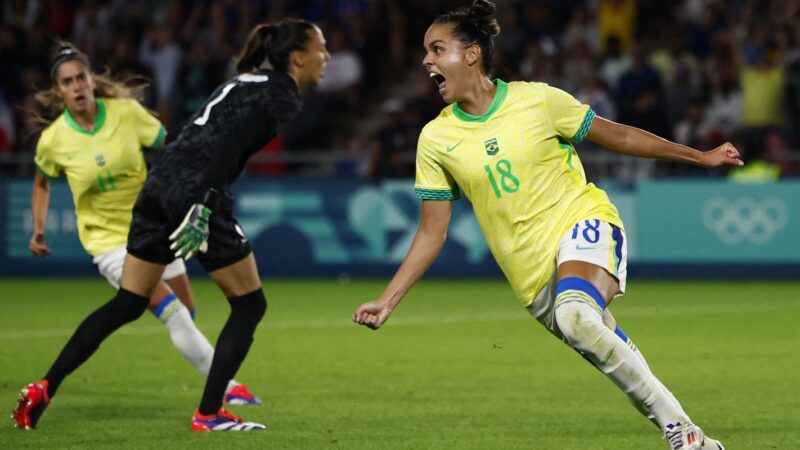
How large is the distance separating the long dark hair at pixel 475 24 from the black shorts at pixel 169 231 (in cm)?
167

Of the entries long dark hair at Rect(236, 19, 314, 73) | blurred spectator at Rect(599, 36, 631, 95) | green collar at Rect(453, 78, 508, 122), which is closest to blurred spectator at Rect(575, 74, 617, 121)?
blurred spectator at Rect(599, 36, 631, 95)

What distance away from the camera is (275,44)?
771 cm

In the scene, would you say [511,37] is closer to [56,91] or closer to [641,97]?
[641,97]

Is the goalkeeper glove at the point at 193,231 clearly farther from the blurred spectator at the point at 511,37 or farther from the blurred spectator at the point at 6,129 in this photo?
the blurred spectator at the point at 6,129

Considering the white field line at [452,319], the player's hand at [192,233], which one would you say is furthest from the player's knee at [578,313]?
the white field line at [452,319]

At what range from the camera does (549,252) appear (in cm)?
638

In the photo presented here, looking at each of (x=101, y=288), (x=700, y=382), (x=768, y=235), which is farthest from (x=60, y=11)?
(x=700, y=382)

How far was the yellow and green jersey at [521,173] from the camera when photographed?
6387 mm

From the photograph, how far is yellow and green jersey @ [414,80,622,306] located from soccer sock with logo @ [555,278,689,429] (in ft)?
1.29

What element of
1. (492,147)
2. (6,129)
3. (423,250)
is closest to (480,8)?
(492,147)

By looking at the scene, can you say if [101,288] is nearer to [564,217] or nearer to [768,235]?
[768,235]

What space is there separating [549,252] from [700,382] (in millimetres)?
3424

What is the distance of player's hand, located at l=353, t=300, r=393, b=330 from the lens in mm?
5926

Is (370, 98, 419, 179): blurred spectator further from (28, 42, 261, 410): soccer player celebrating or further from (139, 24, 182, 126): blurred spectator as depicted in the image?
(28, 42, 261, 410): soccer player celebrating
